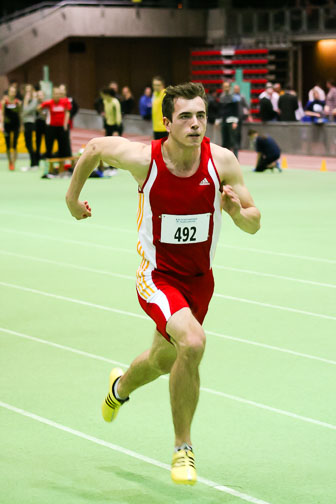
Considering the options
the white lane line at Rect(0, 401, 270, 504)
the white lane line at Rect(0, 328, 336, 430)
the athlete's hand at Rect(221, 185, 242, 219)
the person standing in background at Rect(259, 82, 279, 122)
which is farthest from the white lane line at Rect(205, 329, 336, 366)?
the person standing in background at Rect(259, 82, 279, 122)

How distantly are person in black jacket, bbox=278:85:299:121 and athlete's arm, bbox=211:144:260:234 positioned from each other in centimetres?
2325

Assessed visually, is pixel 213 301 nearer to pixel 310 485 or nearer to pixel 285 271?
pixel 285 271

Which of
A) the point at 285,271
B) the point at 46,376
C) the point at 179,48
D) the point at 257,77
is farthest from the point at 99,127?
the point at 46,376

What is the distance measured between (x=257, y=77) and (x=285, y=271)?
32.2 m

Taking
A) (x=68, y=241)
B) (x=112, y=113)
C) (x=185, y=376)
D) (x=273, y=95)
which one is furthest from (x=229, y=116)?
(x=185, y=376)

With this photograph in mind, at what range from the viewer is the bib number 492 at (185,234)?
5.24 meters

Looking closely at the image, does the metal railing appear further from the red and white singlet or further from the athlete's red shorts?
the athlete's red shorts

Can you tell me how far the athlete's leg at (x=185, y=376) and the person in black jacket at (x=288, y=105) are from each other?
23.9m

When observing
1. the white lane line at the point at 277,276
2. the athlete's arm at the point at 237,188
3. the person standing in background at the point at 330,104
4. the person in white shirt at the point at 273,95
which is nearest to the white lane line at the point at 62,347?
the athlete's arm at the point at 237,188

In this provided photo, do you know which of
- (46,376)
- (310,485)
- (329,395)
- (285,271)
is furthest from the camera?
(285,271)

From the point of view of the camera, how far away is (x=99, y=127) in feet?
124

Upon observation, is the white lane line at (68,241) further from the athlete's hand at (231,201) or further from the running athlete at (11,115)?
the running athlete at (11,115)

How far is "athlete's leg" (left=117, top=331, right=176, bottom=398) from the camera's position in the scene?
5379mm

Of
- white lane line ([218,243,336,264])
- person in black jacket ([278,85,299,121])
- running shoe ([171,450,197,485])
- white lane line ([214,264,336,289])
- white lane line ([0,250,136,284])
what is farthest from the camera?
person in black jacket ([278,85,299,121])
